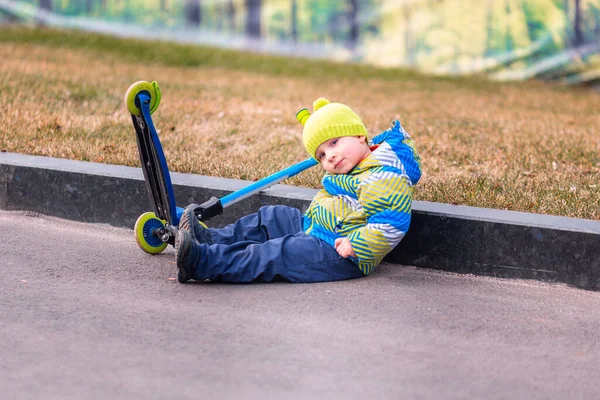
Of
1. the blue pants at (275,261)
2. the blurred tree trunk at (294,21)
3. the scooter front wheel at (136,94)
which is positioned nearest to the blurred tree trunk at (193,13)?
the blurred tree trunk at (294,21)

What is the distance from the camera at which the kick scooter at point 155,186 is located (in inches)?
156

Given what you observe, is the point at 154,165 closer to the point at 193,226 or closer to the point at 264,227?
the point at 193,226

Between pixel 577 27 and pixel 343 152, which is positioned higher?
pixel 577 27

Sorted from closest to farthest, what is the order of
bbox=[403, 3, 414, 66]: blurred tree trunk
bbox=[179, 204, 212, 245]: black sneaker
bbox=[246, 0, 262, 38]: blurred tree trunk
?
bbox=[179, 204, 212, 245]: black sneaker < bbox=[403, 3, 414, 66]: blurred tree trunk < bbox=[246, 0, 262, 38]: blurred tree trunk

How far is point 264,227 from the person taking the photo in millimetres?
4188

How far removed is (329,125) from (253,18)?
346 inches

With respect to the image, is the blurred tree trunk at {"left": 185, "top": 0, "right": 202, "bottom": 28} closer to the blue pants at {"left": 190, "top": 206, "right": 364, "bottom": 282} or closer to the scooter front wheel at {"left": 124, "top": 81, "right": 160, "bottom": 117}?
the scooter front wheel at {"left": 124, "top": 81, "right": 160, "bottom": 117}

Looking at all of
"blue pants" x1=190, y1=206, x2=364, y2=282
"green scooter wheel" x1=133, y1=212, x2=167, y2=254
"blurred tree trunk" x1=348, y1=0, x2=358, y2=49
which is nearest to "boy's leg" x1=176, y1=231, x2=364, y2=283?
"blue pants" x1=190, y1=206, x2=364, y2=282

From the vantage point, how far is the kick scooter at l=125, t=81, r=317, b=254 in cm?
397

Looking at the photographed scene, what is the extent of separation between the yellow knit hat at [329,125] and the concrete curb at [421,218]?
48cm

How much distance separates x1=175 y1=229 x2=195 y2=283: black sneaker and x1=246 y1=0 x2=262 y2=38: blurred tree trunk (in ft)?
29.4

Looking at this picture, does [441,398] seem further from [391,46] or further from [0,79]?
[391,46]

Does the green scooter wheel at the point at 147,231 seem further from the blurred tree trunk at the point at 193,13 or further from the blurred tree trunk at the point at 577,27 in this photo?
the blurred tree trunk at the point at 193,13

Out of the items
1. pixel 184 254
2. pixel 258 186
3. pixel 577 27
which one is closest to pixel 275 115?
pixel 258 186
